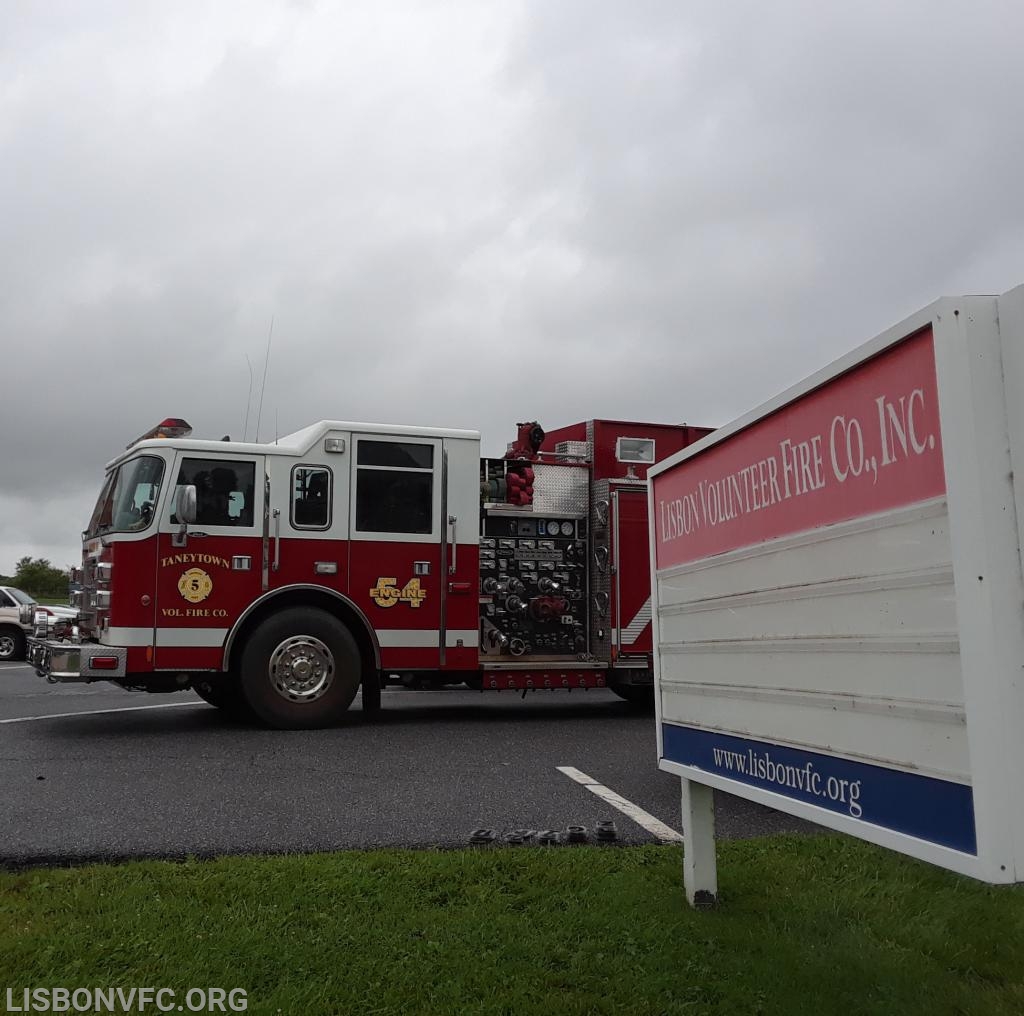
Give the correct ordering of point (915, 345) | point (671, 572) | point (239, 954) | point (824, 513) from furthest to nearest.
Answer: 1. point (671, 572)
2. point (239, 954)
3. point (824, 513)
4. point (915, 345)

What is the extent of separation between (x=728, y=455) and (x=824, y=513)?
0.74 m

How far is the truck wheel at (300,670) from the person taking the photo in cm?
923

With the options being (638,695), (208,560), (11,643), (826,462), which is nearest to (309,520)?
(208,560)

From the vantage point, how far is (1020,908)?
12.5 ft

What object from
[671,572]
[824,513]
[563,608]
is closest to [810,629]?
[824,513]

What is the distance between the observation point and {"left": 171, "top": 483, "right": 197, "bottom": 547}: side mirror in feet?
30.3

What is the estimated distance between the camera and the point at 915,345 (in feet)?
7.97

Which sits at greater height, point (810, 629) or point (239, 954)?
point (810, 629)

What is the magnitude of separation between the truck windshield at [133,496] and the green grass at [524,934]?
553cm

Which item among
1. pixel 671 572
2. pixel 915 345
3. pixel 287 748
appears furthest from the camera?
pixel 287 748

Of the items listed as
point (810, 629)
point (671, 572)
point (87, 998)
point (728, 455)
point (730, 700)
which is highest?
point (728, 455)

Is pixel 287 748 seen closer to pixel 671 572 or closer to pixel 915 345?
pixel 671 572

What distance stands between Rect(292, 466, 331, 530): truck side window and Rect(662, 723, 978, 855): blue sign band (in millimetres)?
6534

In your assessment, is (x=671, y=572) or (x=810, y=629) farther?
(x=671, y=572)
